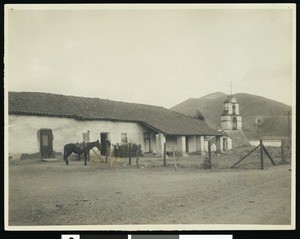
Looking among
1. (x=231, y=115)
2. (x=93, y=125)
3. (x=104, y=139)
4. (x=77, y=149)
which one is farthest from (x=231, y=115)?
(x=77, y=149)

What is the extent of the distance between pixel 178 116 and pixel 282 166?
144 cm

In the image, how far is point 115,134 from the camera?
15.4ft

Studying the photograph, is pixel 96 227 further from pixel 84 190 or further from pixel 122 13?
pixel 122 13

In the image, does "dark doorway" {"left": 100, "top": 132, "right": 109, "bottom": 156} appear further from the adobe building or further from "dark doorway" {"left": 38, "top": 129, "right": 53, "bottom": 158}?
"dark doorway" {"left": 38, "top": 129, "right": 53, "bottom": 158}

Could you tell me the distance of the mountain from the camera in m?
4.55

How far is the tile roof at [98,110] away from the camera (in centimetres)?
443

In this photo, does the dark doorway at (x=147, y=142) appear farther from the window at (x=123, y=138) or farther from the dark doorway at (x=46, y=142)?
the dark doorway at (x=46, y=142)

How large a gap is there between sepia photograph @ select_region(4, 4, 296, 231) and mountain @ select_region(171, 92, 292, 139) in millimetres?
14

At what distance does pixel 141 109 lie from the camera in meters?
4.63

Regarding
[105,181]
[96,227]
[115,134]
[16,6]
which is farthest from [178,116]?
[16,6]

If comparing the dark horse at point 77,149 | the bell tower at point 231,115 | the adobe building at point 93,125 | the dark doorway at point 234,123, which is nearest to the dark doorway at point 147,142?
the adobe building at point 93,125

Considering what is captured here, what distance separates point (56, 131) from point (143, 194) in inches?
51.4

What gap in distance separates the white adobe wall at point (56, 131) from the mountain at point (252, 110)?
79 cm

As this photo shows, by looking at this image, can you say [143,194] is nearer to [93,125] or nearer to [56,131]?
[93,125]
